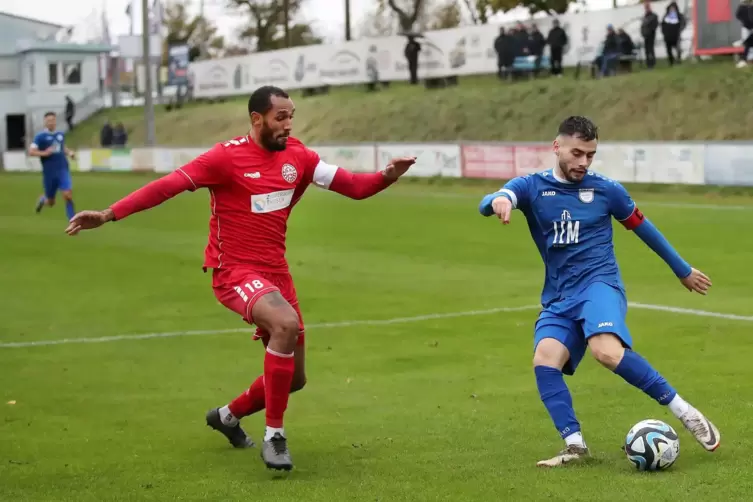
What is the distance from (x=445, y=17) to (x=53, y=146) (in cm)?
5388

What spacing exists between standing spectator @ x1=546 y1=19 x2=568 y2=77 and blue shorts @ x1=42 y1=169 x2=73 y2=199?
20.7 meters

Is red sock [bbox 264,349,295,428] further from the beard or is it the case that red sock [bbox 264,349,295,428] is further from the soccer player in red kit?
the beard

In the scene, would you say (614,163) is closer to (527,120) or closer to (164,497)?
(527,120)

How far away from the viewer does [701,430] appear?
21.8ft

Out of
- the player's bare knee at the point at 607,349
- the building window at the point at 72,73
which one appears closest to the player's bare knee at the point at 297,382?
the player's bare knee at the point at 607,349

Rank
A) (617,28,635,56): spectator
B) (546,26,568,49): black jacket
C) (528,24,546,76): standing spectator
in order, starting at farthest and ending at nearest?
(528,24,546,76): standing spectator, (546,26,568,49): black jacket, (617,28,635,56): spectator

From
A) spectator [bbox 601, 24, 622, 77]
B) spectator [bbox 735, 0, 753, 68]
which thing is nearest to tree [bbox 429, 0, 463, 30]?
spectator [bbox 601, 24, 622, 77]

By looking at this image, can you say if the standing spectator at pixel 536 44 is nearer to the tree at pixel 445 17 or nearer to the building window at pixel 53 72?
the tree at pixel 445 17

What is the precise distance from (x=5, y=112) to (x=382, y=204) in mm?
56455

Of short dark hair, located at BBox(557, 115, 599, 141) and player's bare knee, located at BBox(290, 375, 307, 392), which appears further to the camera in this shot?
player's bare knee, located at BBox(290, 375, 307, 392)

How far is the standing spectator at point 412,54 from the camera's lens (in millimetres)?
49441

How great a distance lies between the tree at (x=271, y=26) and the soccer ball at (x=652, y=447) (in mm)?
79376

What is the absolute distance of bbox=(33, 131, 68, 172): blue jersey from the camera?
2541cm

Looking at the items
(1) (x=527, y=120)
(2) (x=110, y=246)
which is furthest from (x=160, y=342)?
(1) (x=527, y=120)
